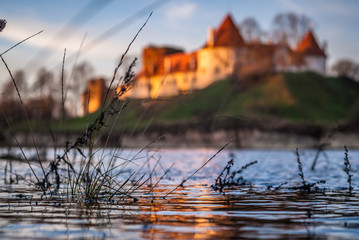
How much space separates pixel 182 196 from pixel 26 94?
2373mm

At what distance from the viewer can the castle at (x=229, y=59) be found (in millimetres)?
76688

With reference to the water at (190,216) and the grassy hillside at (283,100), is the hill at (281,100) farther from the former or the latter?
the water at (190,216)

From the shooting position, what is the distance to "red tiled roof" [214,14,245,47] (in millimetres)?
81644

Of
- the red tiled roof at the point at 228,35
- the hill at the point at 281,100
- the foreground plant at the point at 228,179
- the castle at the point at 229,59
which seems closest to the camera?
the foreground plant at the point at 228,179

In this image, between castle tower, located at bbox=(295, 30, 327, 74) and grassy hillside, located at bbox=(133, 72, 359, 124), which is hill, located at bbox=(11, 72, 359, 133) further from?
castle tower, located at bbox=(295, 30, 327, 74)

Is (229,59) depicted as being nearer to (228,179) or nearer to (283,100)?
(283,100)

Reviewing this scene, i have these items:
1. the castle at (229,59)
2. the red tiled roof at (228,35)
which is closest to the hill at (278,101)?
the castle at (229,59)

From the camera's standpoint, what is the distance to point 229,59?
8162 centimetres

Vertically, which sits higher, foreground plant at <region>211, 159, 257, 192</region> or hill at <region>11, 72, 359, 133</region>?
hill at <region>11, 72, 359, 133</region>

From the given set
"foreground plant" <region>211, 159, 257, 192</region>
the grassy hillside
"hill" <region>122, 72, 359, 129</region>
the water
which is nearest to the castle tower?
"hill" <region>122, 72, 359, 129</region>

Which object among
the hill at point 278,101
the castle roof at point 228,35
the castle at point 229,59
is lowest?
the hill at point 278,101

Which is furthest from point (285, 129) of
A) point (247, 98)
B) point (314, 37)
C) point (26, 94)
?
point (26, 94)

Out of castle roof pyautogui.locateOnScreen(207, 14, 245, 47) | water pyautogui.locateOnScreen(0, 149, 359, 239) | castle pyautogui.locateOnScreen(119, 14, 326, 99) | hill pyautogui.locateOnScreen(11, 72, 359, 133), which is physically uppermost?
castle roof pyautogui.locateOnScreen(207, 14, 245, 47)

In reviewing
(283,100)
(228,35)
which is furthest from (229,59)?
(283,100)
